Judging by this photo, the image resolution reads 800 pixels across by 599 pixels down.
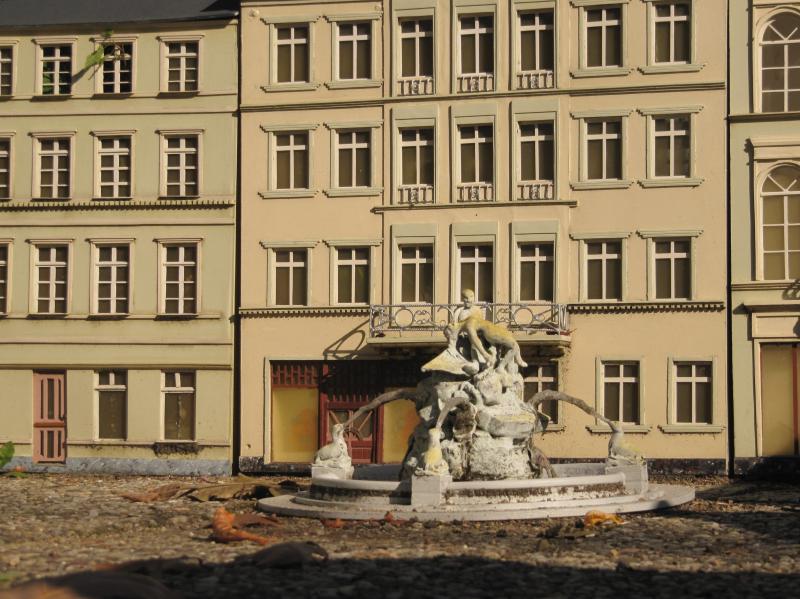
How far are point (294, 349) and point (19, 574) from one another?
78.6ft

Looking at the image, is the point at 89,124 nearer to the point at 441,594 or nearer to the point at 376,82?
the point at 376,82

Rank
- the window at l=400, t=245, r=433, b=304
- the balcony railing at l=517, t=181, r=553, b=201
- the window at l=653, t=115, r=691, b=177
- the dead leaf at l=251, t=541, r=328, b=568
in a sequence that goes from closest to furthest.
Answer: the dead leaf at l=251, t=541, r=328, b=568 → the window at l=653, t=115, r=691, b=177 → the balcony railing at l=517, t=181, r=553, b=201 → the window at l=400, t=245, r=433, b=304

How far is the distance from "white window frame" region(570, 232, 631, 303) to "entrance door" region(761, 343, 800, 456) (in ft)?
13.6

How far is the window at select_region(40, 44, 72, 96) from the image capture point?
47188mm

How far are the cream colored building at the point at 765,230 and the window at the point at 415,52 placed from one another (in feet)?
26.5

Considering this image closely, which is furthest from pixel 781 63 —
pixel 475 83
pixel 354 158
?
pixel 354 158

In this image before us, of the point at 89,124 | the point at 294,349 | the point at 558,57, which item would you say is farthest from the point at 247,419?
the point at 558,57

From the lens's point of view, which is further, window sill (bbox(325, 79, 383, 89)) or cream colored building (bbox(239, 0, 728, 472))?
window sill (bbox(325, 79, 383, 89))

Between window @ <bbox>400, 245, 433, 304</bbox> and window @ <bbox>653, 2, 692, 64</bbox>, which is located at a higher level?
window @ <bbox>653, 2, 692, 64</bbox>

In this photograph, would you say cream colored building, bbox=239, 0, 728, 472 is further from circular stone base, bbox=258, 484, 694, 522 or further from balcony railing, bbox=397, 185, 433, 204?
circular stone base, bbox=258, 484, 694, 522

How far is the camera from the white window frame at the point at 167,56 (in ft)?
152

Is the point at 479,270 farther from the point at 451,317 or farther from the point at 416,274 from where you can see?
the point at 416,274

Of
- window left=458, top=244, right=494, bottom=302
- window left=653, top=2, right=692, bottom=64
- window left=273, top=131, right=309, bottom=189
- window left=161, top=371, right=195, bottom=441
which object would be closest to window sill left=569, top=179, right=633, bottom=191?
window left=458, top=244, right=494, bottom=302

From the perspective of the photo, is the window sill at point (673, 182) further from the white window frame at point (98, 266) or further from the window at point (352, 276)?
the white window frame at point (98, 266)
